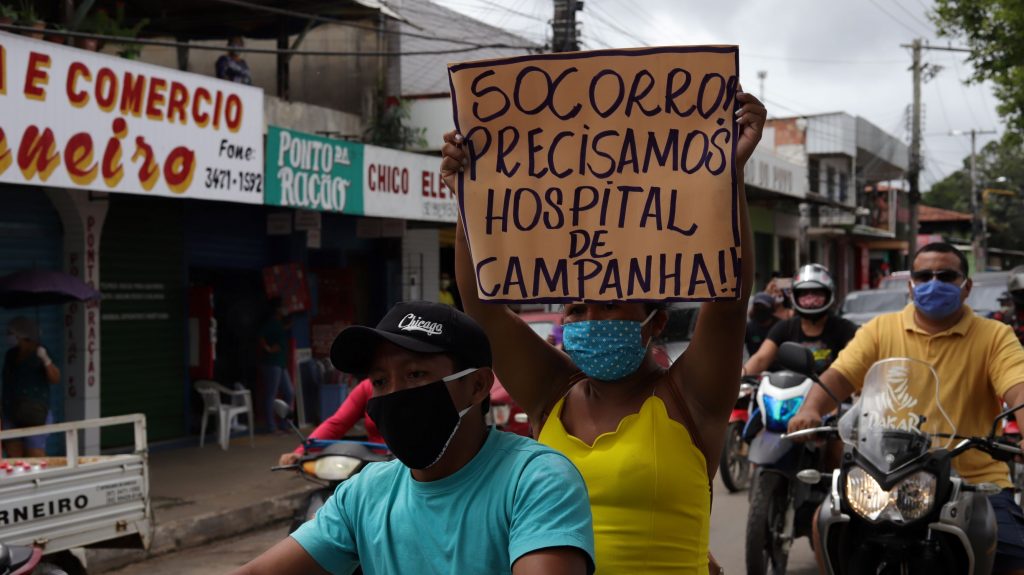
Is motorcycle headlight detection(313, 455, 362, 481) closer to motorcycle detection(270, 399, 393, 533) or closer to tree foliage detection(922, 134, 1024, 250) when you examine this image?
motorcycle detection(270, 399, 393, 533)

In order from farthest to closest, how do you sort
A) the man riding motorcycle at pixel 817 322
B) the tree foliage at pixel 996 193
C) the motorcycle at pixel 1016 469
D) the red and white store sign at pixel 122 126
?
the tree foliage at pixel 996 193, the red and white store sign at pixel 122 126, the man riding motorcycle at pixel 817 322, the motorcycle at pixel 1016 469

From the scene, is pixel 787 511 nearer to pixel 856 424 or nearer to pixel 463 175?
pixel 856 424

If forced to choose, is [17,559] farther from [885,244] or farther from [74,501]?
[885,244]

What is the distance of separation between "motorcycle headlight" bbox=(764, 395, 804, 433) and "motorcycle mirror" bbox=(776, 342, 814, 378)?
72.8 inches

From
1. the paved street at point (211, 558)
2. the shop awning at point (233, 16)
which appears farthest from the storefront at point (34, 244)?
the shop awning at point (233, 16)

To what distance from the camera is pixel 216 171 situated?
11.2 meters

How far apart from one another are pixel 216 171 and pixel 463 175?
28.3 ft

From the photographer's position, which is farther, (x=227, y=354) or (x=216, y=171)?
(x=227, y=354)

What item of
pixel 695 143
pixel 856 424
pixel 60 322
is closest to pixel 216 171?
pixel 60 322

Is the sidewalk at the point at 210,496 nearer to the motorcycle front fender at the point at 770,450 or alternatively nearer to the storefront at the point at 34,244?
the storefront at the point at 34,244

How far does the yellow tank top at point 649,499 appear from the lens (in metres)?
2.78

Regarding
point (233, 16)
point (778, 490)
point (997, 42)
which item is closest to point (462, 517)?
point (778, 490)

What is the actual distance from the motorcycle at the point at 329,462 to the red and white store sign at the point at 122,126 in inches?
171

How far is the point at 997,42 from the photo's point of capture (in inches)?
955
